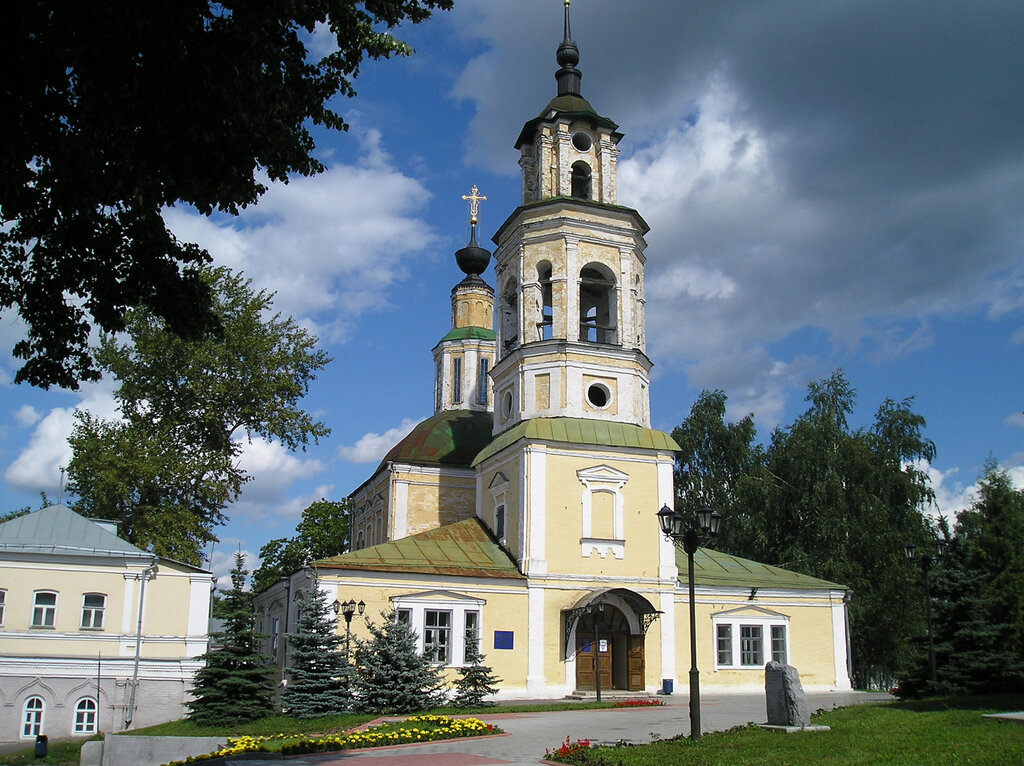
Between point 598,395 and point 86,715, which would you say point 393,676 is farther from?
point 598,395

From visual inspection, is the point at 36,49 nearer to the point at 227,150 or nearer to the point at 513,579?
the point at 227,150

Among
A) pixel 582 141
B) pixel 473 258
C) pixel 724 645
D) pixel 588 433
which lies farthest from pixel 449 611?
pixel 473 258

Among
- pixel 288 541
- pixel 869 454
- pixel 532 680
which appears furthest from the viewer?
pixel 288 541

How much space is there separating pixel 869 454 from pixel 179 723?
27189mm

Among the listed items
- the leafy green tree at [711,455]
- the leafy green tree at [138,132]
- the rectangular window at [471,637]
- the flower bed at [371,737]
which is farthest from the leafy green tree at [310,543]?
the leafy green tree at [138,132]

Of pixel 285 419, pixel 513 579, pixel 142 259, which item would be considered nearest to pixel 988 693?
pixel 513 579

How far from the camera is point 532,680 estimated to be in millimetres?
23953

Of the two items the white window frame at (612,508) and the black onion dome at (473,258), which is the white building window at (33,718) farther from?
the black onion dome at (473,258)

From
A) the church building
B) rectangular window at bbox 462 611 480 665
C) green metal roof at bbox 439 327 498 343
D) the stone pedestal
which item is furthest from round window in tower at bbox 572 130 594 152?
the stone pedestal

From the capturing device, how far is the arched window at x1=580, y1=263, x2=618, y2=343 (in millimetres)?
27920

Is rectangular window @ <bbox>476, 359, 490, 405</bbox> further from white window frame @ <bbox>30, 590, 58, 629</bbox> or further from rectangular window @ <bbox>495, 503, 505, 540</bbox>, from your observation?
white window frame @ <bbox>30, 590, 58, 629</bbox>

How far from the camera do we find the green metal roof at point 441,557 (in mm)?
23531

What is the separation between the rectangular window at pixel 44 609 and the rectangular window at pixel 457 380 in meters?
19.1

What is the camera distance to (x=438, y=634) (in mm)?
23688
